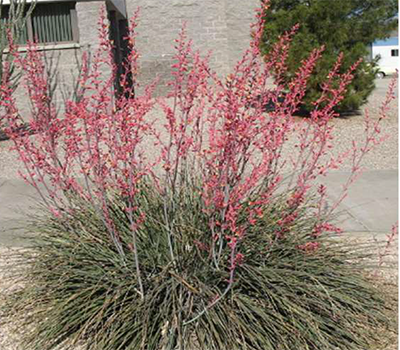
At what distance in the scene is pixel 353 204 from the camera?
6531 mm

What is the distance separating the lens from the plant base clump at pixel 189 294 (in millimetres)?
3223

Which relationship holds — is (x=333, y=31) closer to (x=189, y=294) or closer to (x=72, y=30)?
(x=72, y=30)

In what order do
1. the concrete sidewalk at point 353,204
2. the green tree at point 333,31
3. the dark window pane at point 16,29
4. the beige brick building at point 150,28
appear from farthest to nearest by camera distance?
1. the beige brick building at point 150,28
2. the green tree at point 333,31
3. the dark window pane at point 16,29
4. the concrete sidewalk at point 353,204

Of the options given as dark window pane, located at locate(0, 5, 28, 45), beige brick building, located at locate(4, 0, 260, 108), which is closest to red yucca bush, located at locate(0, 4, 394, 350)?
dark window pane, located at locate(0, 5, 28, 45)

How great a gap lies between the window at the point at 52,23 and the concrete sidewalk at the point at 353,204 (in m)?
5.80

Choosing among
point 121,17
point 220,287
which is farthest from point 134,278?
point 121,17

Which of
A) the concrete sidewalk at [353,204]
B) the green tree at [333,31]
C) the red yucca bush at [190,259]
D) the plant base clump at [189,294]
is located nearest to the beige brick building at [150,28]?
the green tree at [333,31]

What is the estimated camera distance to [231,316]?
10.5ft

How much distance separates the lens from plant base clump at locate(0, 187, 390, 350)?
322cm

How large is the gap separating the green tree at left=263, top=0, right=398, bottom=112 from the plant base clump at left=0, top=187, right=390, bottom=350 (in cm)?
864

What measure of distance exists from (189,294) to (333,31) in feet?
32.5

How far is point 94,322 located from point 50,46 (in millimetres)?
10659

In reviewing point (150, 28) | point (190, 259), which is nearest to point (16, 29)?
point (150, 28)

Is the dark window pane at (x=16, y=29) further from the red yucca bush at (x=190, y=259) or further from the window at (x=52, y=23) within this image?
the red yucca bush at (x=190, y=259)
